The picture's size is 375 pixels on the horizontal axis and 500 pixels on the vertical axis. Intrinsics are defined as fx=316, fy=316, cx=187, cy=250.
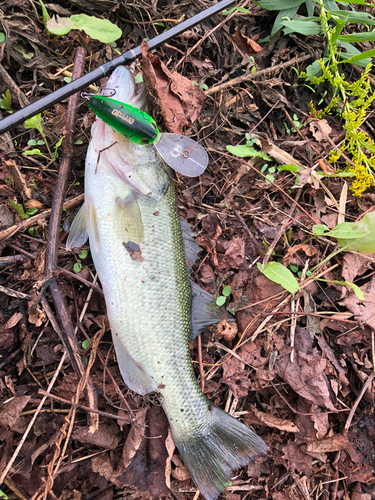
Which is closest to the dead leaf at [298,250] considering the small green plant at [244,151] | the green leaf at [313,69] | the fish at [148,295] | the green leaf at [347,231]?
the green leaf at [347,231]

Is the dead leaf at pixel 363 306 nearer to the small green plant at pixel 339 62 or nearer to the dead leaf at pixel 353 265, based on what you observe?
the dead leaf at pixel 353 265

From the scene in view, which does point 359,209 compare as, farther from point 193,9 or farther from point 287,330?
point 193,9

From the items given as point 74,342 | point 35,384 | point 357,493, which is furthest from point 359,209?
point 35,384

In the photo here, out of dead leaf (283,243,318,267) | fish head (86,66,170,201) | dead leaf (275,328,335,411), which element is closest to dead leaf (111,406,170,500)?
dead leaf (275,328,335,411)

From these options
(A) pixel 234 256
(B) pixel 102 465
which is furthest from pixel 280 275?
(B) pixel 102 465

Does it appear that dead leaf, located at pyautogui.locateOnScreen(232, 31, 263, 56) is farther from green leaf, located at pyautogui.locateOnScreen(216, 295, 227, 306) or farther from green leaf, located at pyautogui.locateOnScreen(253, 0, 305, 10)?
green leaf, located at pyautogui.locateOnScreen(216, 295, 227, 306)
